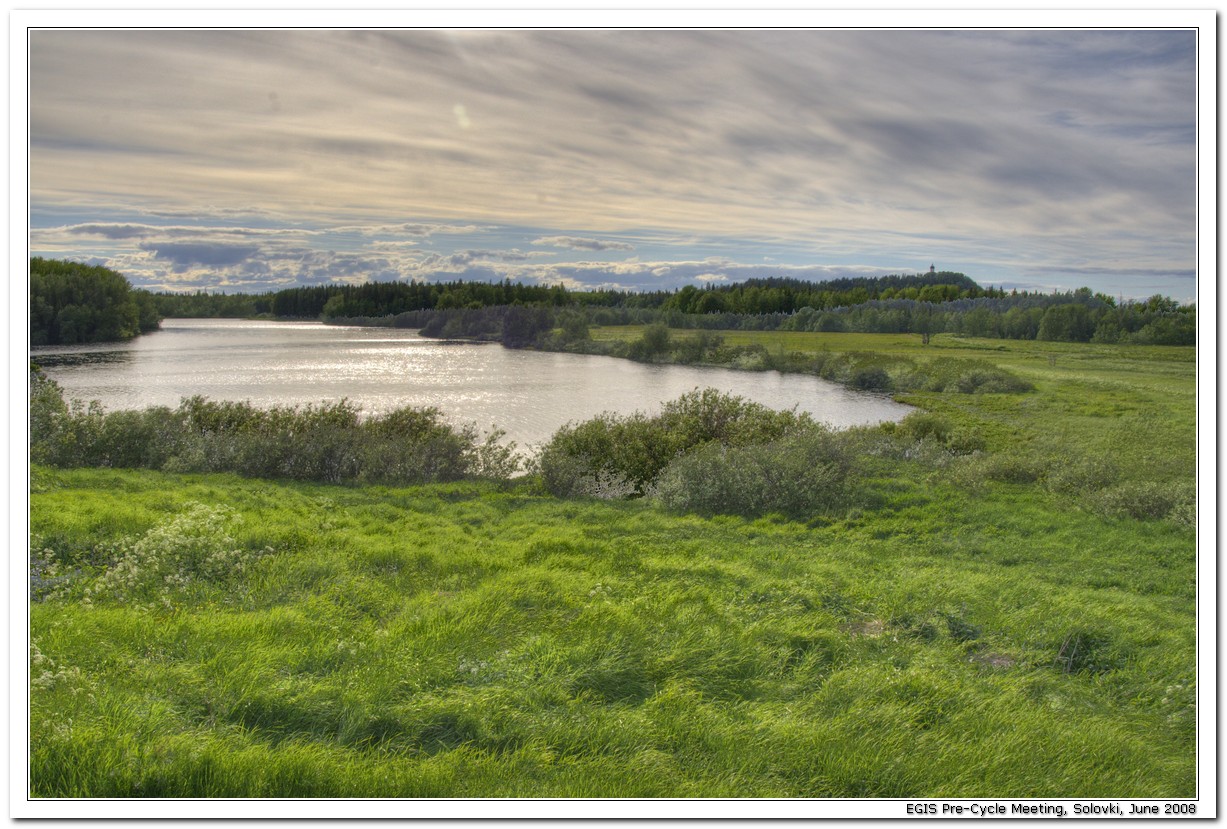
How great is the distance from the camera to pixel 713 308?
7.06 metres

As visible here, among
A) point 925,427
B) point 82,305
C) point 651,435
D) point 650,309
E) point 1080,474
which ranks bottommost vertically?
point 1080,474

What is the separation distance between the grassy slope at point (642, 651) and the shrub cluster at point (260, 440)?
293mm

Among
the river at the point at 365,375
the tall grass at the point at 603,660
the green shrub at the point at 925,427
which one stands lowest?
the tall grass at the point at 603,660

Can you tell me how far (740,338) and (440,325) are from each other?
2.94 meters

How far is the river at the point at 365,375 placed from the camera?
6.59 m

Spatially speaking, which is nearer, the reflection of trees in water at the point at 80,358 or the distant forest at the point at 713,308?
the reflection of trees in water at the point at 80,358

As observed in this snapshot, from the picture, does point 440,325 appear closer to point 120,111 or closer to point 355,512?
point 355,512

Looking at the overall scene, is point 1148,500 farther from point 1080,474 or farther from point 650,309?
point 650,309

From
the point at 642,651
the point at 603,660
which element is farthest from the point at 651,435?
the point at 603,660

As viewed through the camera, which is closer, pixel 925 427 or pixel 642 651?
pixel 642 651

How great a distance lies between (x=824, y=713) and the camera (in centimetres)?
413

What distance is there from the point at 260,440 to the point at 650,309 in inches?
155

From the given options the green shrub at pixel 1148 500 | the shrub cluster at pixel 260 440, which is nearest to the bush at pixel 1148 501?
the green shrub at pixel 1148 500

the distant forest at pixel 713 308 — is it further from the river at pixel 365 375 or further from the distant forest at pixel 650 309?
the river at pixel 365 375
